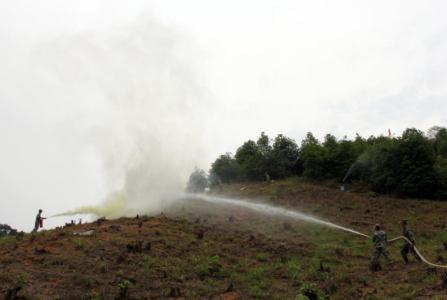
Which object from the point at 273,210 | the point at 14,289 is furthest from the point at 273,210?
the point at 14,289

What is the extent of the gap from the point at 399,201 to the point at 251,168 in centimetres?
2201

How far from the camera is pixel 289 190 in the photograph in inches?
1650

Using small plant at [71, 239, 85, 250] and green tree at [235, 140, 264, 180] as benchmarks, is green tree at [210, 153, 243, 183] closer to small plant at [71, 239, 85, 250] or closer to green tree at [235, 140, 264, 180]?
green tree at [235, 140, 264, 180]

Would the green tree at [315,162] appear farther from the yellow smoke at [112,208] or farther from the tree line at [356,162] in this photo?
the yellow smoke at [112,208]

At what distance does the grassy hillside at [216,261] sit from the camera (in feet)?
53.4

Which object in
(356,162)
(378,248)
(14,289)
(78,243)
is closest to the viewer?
(14,289)

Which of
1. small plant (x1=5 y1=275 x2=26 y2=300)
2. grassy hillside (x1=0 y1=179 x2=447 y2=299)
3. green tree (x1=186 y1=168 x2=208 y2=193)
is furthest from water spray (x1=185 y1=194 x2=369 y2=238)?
small plant (x1=5 y1=275 x2=26 y2=300)

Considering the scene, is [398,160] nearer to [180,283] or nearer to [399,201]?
[399,201]

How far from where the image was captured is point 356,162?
4531cm

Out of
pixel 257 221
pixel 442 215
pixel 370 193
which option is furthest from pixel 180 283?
pixel 370 193

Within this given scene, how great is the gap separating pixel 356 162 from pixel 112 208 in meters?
23.8

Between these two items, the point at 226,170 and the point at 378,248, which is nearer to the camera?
the point at 378,248

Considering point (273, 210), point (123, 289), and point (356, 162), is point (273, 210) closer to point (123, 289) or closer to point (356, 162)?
point (356, 162)

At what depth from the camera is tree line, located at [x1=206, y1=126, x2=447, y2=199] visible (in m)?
38.2
